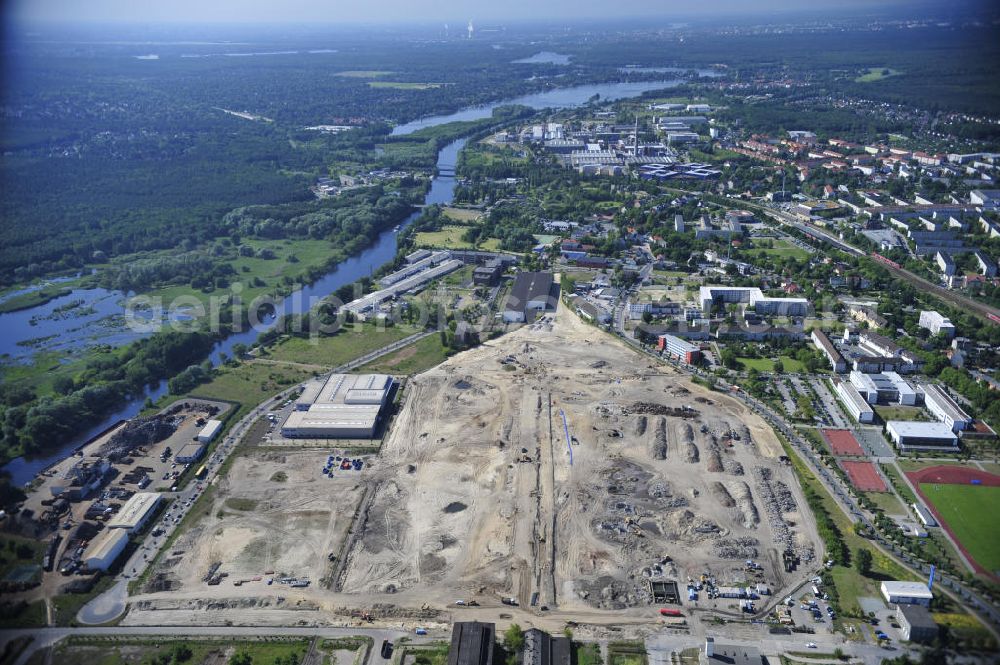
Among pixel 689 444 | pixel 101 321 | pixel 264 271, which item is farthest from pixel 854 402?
pixel 101 321

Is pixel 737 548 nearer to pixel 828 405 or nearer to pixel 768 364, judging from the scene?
pixel 828 405

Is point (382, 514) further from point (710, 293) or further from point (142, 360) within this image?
point (710, 293)

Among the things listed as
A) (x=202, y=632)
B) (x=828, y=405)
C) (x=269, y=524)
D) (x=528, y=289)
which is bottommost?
(x=202, y=632)

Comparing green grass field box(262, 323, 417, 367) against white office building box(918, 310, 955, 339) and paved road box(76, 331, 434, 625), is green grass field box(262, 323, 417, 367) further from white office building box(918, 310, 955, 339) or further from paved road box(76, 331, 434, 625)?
white office building box(918, 310, 955, 339)

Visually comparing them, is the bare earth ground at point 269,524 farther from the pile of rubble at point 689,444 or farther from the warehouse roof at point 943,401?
the warehouse roof at point 943,401

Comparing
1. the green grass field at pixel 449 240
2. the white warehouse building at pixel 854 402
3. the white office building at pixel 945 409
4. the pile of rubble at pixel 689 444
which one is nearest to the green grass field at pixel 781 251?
the green grass field at pixel 449 240

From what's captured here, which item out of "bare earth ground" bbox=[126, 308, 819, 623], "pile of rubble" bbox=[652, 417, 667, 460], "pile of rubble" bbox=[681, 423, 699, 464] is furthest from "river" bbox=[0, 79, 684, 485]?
"pile of rubble" bbox=[681, 423, 699, 464]
